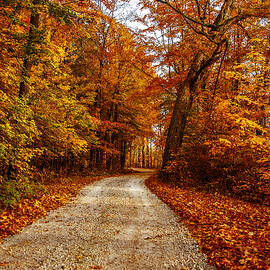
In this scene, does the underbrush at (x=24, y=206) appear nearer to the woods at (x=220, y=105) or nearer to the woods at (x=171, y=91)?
the woods at (x=171, y=91)

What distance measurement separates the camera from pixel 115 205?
23.2ft

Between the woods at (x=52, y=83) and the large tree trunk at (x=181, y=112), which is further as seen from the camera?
the large tree trunk at (x=181, y=112)

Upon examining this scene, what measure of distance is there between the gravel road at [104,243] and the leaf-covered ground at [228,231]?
290 millimetres

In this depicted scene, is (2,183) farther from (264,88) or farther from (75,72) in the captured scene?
(75,72)

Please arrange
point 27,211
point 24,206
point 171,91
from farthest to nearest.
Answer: point 171,91 < point 24,206 < point 27,211

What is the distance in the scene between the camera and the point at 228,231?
14.8ft

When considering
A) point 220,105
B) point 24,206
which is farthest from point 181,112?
point 24,206

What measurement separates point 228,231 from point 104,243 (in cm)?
280

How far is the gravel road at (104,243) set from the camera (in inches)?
133

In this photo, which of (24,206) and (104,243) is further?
(24,206)

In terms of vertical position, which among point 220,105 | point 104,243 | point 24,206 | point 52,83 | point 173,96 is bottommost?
point 104,243

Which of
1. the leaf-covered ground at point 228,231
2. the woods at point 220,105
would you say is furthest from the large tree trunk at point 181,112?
the leaf-covered ground at point 228,231

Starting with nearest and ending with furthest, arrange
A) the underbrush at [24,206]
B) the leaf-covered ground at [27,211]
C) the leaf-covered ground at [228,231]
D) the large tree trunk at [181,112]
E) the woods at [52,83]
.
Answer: the leaf-covered ground at [228,231] < the leaf-covered ground at [27,211] < the underbrush at [24,206] < the woods at [52,83] < the large tree trunk at [181,112]

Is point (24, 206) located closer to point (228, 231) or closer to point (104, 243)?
point (104, 243)
